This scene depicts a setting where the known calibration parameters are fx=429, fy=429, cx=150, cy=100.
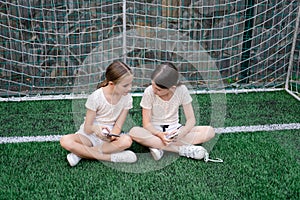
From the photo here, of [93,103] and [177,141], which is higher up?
[93,103]

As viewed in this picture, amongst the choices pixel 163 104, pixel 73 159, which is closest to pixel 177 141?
pixel 163 104

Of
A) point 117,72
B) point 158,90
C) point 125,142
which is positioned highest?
point 117,72

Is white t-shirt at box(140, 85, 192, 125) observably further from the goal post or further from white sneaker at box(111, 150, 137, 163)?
the goal post

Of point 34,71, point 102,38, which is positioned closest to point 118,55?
point 102,38

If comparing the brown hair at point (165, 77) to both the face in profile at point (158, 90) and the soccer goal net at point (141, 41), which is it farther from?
the soccer goal net at point (141, 41)

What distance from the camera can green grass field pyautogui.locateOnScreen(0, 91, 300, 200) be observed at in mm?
2246

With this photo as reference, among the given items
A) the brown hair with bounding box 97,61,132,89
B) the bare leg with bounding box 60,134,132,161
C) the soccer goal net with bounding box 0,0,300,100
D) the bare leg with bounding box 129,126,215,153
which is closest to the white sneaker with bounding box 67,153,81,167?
the bare leg with bounding box 60,134,132,161

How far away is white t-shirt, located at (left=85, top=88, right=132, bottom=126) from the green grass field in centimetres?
27

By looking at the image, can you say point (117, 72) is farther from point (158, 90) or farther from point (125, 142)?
point (125, 142)

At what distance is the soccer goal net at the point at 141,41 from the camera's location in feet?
12.1

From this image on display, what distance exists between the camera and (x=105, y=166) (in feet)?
8.31

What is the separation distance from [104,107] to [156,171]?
486 millimetres

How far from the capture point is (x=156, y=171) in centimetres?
248

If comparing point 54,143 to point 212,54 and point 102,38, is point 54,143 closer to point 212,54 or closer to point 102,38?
point 102,38
